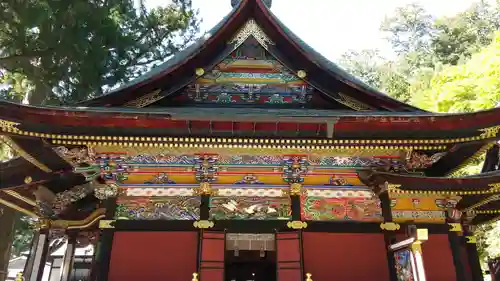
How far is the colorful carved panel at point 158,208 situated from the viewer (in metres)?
6.67

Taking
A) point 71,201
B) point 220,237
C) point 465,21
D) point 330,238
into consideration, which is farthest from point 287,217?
point 465,21

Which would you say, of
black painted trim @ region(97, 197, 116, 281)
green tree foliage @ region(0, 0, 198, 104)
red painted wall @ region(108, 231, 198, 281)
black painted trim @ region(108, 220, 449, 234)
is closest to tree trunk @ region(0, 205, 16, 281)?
green tree foliage @ region(0, 0, 198, 104)

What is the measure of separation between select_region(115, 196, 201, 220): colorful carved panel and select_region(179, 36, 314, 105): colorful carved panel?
6.93 ft

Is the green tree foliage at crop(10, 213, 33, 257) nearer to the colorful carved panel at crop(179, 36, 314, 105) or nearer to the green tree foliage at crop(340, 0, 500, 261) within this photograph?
the colorful carved panel at crop(179, 36, 314, 105)

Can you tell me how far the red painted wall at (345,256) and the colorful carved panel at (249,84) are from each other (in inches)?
110

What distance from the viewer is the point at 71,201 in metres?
7.60

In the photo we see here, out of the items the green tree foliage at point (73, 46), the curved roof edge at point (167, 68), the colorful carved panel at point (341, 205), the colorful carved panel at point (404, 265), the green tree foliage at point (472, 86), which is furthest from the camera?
the green tree foliage at point (472, 86)

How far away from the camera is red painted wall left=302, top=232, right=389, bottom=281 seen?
6.45 metres

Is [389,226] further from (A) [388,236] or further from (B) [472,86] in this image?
(B) [472,86]

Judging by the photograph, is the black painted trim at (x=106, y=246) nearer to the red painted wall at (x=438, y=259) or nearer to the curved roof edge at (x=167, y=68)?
the curved roof edge at (x=167, y=68)

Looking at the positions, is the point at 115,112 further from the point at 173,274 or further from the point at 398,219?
the point at 398,219

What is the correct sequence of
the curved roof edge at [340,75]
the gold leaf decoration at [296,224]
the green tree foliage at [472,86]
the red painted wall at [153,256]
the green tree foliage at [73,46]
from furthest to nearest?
the green tree foliage at [472,86]
the green tree foliage at [73,46]
the curved roof edge at [340,75]
the gold leaf decoration at [296,224]
the red painted wall at [153,256]

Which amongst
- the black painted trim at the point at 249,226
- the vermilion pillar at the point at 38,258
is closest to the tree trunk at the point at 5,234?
the vermilion pillar at the point at 38,258

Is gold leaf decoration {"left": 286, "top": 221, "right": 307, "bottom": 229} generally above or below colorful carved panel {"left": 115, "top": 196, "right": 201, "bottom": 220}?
below
